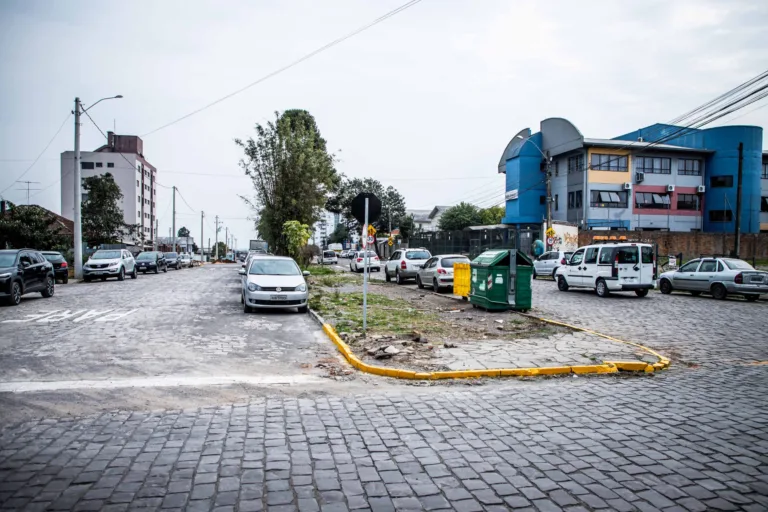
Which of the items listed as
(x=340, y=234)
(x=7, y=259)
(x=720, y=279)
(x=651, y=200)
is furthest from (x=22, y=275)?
(x=340, y=234)

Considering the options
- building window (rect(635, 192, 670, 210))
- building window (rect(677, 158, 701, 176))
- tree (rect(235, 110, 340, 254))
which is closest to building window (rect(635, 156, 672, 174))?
building window (rect(677, 158, 701, 176))

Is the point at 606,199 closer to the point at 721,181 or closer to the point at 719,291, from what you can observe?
the point at 721,181

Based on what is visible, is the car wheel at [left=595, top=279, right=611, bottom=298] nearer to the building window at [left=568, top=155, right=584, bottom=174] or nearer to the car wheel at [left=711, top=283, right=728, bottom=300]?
the car wheel at [left=711, top=283, right=728, bottom=300]

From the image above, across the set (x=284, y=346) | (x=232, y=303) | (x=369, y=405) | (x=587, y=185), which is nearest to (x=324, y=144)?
(x=587, y=185)

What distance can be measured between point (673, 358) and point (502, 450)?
5.57 m

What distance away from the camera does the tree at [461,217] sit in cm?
7331

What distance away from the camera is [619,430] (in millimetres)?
4938

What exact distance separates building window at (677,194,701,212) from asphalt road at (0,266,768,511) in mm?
49544

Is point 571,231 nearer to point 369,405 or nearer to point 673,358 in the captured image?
point 673,358

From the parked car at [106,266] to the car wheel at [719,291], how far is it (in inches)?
1065

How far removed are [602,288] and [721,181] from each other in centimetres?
4327

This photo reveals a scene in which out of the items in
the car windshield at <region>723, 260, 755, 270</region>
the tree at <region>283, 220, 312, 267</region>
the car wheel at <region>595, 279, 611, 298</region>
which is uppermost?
the tree at <region>283, 220, 312, 267</region>

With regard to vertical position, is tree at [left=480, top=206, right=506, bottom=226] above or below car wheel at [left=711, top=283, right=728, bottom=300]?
above

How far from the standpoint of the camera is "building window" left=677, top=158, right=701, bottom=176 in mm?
51938
